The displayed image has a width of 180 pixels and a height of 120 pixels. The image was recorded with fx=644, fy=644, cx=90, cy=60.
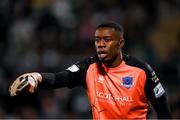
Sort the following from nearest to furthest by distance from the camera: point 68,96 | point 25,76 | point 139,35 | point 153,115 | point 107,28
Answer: point 25,76
point 107,28
point 153,115
point 68,96
point 139,35

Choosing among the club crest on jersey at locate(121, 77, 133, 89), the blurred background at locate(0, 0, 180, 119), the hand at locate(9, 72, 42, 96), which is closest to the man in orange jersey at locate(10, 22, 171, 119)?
the club crest on jersey at locate(121, 77, 133, 89)

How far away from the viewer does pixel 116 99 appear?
6637 mm

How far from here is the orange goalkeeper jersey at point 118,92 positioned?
6629mm

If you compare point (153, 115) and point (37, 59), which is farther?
point (37, 59)

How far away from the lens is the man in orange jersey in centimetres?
662

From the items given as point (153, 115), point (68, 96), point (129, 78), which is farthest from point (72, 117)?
point (129, 78)

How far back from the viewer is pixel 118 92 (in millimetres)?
6695

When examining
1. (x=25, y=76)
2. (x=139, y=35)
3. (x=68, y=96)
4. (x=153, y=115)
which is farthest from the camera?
(x=139, y=35)

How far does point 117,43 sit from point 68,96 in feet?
16.3

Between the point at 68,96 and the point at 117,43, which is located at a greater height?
the point at 117,43

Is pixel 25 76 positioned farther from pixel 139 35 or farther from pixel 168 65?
pixel 139 35

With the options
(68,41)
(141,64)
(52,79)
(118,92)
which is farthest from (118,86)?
(68,41)

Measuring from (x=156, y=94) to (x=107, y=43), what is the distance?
2.42 feet

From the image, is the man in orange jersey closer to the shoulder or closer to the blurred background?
the shoulder
